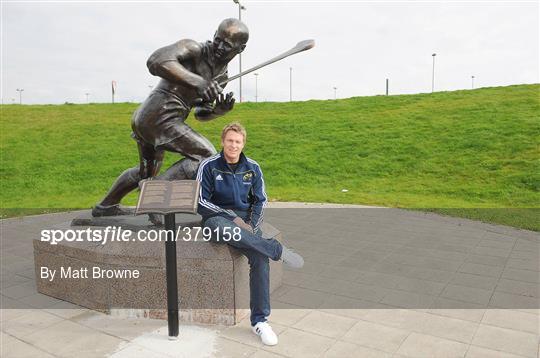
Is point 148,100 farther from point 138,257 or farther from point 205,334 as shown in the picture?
point 205,334

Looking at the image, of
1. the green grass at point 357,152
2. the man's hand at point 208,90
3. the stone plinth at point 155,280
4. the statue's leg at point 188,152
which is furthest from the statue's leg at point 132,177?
the green grass at point 357,152

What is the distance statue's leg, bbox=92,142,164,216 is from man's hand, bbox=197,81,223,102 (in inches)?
34.7

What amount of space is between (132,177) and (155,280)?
132 cm

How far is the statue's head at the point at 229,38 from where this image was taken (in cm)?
387

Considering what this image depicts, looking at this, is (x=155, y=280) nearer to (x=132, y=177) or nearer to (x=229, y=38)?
(x=132, y=177)

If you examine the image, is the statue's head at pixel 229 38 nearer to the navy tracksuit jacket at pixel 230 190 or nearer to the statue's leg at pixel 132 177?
the navy tracksuit jacket at pixel 230 190

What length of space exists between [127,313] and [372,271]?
267 cm

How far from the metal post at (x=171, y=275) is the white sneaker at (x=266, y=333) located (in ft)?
2.04

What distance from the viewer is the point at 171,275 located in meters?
3.09

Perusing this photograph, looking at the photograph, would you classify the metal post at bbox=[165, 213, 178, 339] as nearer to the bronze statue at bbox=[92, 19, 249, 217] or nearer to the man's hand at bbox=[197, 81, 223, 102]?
the bronze statue at bbox=[92, 19, 249, 217]

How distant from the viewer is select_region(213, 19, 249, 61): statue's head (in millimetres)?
3873

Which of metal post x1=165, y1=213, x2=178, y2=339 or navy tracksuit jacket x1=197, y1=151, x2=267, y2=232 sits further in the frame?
navy tracksuit jacket x1=197, y1=151, x2=267, y2=232

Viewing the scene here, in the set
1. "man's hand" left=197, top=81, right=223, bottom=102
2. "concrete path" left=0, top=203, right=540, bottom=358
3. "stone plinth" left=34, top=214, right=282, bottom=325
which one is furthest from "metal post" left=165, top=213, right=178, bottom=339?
"man's hand" left=197, top=81, right=223, bottom=102

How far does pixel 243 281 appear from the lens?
3.61 meters
